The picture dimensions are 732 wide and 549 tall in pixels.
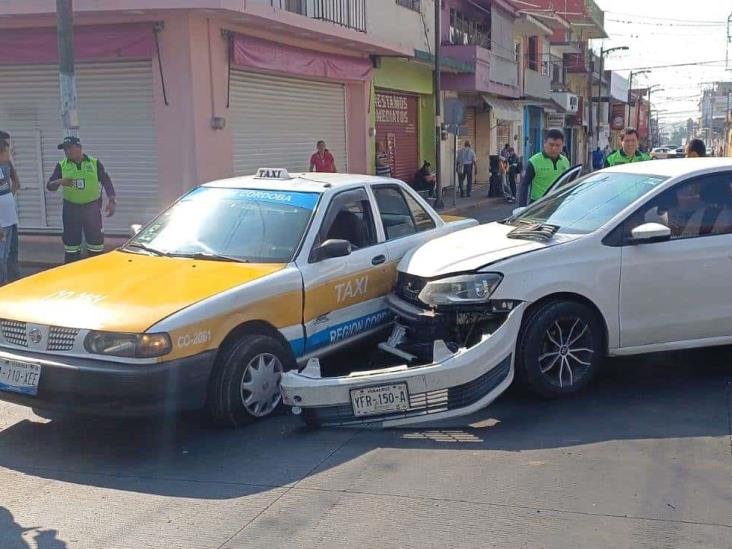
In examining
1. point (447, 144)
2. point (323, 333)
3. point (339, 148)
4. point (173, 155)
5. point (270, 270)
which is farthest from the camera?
point (447, 144)

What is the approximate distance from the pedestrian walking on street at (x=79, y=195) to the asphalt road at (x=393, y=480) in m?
4.18

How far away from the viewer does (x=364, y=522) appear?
401 centimetres

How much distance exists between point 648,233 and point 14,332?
13.6 ft

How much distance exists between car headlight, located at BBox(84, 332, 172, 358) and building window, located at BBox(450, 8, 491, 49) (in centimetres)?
2486

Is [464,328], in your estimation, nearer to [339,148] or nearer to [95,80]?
[95,80]

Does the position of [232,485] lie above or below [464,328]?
below

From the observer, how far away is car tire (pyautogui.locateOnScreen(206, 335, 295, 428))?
5.12 meters

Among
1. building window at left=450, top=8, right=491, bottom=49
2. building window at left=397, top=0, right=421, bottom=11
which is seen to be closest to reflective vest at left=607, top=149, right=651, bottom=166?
building window at left=397, top=0, right=421, bottom=11

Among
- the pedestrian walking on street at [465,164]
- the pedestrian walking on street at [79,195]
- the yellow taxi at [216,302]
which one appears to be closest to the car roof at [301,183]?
the yellow taxi at [216,302]

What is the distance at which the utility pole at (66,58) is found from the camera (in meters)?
10.1

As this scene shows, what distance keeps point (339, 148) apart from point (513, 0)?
15.1 meters

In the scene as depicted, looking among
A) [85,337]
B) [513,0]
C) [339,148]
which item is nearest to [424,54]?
[339,148]

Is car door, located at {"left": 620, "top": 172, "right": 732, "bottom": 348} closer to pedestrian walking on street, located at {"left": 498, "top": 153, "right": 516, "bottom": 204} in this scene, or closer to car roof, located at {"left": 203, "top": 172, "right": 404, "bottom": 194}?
car roof, located at {"left": 203, "top": 172, "right": 404, "bottom": 194}

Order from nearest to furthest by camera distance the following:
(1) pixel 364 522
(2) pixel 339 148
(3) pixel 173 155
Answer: (1) pixel 364 522, (3) pixel 173 155, (2) pixel 339 148
